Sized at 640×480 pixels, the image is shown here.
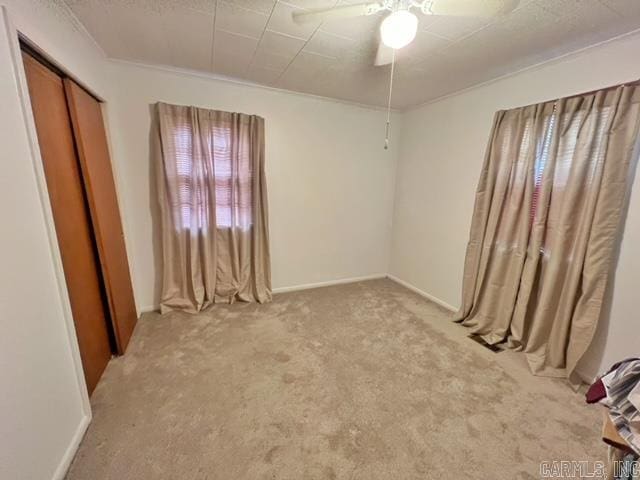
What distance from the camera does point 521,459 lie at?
138cm

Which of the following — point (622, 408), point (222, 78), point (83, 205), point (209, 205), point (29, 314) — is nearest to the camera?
point (622, 408)

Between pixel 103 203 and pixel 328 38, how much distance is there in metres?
2.00

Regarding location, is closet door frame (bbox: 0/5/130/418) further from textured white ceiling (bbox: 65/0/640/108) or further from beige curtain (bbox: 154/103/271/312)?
beige curtain (bbox: 154/103/271/312)

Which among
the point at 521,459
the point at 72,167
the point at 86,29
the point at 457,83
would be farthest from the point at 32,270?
the point at 457,83

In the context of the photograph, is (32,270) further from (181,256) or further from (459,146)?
(459,146)

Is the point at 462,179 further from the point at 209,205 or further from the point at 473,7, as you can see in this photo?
the point at 209,205

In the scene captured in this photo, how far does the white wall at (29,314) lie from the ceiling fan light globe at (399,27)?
153 cm

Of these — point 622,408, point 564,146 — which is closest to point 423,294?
A: point 564,146

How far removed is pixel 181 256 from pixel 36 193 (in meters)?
1.55

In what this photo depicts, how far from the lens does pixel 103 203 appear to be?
6.52ft

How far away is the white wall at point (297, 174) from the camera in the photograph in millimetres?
2455

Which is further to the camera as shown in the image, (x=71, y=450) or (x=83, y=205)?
(x=83, y=205)

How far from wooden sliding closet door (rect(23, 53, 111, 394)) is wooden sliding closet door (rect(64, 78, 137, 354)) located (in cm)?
4

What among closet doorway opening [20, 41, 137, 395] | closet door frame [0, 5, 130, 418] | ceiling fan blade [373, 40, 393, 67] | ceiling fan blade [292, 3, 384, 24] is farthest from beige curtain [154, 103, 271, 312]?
ceiling fan blade [292, 3, 384, 24]
